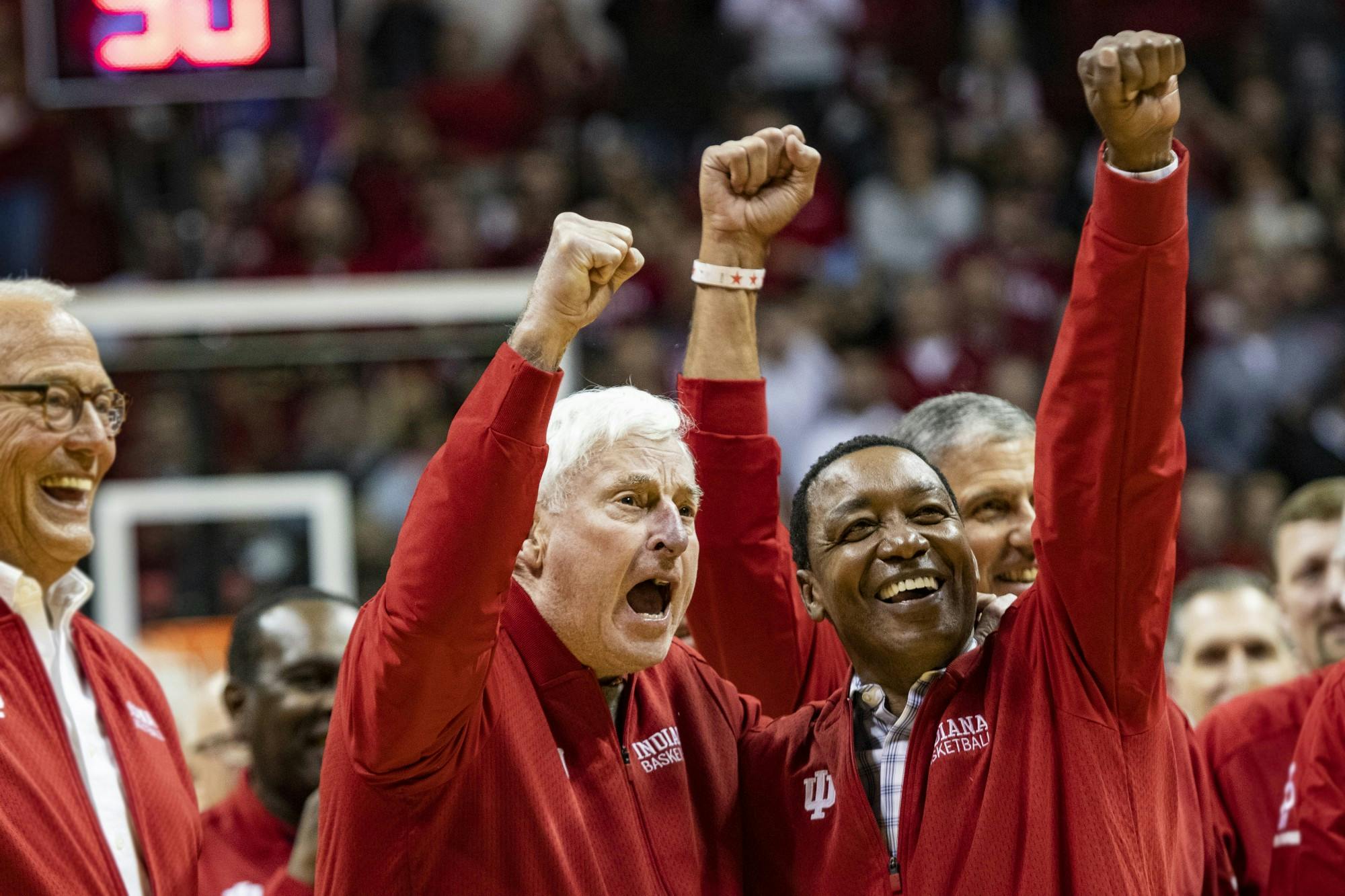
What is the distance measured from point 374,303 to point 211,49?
2347mm

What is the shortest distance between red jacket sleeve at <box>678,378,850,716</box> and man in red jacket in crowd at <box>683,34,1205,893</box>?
31cm

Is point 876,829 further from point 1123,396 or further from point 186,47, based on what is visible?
point 186,47

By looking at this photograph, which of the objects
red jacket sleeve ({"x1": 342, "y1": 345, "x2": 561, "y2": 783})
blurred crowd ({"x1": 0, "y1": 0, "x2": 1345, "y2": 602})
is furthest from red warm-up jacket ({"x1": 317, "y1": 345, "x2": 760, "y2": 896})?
blurred crowd ({"x1": 0, "y1": 0, "x2": 1345, "y2": 602})

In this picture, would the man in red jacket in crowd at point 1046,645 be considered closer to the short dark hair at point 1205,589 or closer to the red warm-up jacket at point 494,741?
the red warm-up jacket at point 494,741

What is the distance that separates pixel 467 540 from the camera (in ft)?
9.00

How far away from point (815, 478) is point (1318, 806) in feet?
4.29

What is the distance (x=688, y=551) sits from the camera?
3.32 meters

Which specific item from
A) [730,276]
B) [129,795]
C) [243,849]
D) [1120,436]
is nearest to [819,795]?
[1120,436]

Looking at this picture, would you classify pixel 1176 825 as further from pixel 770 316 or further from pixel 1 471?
pixel 770 316

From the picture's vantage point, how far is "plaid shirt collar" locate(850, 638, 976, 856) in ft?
10.5

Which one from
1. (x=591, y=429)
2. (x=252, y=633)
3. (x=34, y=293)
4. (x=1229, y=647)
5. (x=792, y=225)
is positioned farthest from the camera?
(x=792, y=225)

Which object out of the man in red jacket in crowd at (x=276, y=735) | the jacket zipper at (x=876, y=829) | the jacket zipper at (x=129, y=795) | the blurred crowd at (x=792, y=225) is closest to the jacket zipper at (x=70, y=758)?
the jacket zipper at (x=129, y=795)

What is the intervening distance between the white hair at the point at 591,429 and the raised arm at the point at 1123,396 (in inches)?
29.7

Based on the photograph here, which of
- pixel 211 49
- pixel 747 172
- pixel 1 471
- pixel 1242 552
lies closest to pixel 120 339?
pixel 211 49
